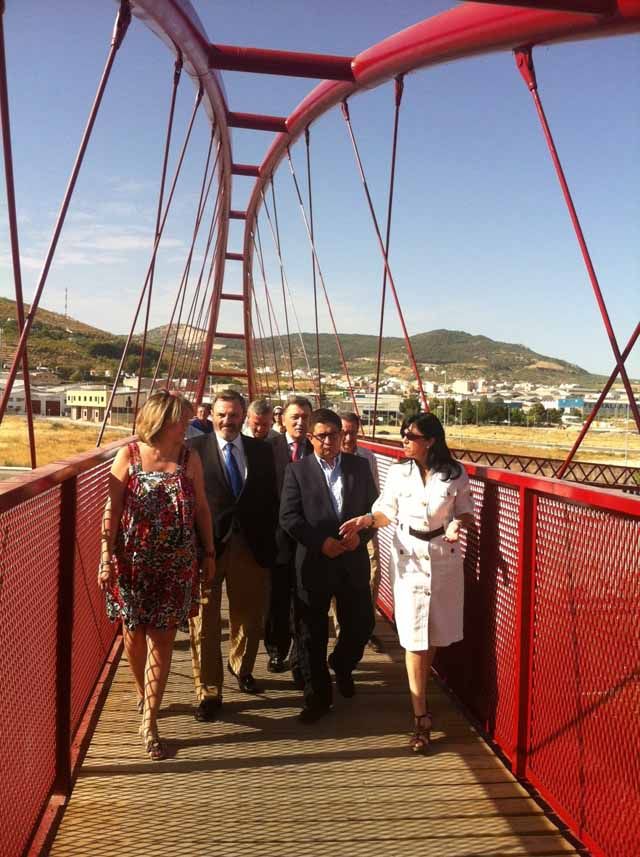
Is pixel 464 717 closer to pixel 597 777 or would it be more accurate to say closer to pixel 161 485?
pixel 597 777

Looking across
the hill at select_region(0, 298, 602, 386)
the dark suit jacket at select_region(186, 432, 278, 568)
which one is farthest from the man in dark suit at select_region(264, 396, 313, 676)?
the hill at select_region(0, 298, 602, 386)

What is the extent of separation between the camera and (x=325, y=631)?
4113mm

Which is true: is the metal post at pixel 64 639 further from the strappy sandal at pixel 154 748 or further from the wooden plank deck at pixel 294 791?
the strappy sandal at pixel 154 748

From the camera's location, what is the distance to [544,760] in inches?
124

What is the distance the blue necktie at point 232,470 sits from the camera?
418 cm

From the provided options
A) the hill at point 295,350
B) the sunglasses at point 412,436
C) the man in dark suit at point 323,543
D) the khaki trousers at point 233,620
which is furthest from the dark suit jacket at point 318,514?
the hill at point 295,350

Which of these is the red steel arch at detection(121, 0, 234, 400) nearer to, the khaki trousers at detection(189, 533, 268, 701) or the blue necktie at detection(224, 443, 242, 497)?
the blue necktie at detection(224, 443, 242, 497)

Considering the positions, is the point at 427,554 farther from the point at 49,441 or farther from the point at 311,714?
the point at 49,441

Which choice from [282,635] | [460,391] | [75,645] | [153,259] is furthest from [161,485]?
[460,391]

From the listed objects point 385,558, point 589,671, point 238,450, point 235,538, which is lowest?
point 385,558

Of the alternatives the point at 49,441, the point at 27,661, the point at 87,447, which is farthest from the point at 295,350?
the point at 27,661

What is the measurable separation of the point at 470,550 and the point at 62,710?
6.68 ft

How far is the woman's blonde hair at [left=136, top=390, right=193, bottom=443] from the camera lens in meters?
3.34

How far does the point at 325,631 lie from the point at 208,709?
67 cm
